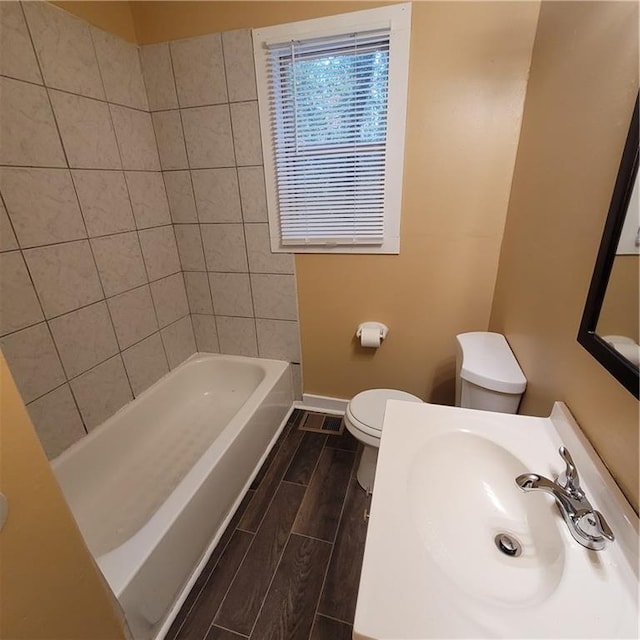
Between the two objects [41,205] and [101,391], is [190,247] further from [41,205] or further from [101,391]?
[101,391]

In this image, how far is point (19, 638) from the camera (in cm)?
58

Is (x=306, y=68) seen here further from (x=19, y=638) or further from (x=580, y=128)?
(x=19, y=638)

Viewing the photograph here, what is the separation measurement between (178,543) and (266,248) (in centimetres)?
147

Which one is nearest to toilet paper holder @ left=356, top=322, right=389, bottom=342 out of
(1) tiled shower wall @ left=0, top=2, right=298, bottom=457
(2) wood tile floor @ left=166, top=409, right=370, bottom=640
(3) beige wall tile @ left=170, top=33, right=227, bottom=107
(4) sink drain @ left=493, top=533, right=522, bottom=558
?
(1) tiled shower wall @ left=0, top=2, right=298, bottom=457

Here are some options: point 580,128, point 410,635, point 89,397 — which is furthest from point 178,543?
point 580,128

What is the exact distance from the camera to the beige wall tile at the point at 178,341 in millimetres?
2070

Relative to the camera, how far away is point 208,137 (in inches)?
70.2

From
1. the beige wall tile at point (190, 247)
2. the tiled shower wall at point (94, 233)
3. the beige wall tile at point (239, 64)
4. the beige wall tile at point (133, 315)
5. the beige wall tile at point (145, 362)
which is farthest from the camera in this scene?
the beige wall tile at point (190, 247)

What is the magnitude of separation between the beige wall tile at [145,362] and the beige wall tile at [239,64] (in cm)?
143

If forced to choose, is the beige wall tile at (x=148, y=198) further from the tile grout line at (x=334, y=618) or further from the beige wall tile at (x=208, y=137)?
the tile grout line at (x=334, y=618)

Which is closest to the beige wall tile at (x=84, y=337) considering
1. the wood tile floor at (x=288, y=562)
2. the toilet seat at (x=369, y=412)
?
the wood tile floor at (x=288, y=562)

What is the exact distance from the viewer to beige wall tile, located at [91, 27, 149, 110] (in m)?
1.54

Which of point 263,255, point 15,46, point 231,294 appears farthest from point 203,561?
point 15,46

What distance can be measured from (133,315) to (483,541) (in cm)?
185
